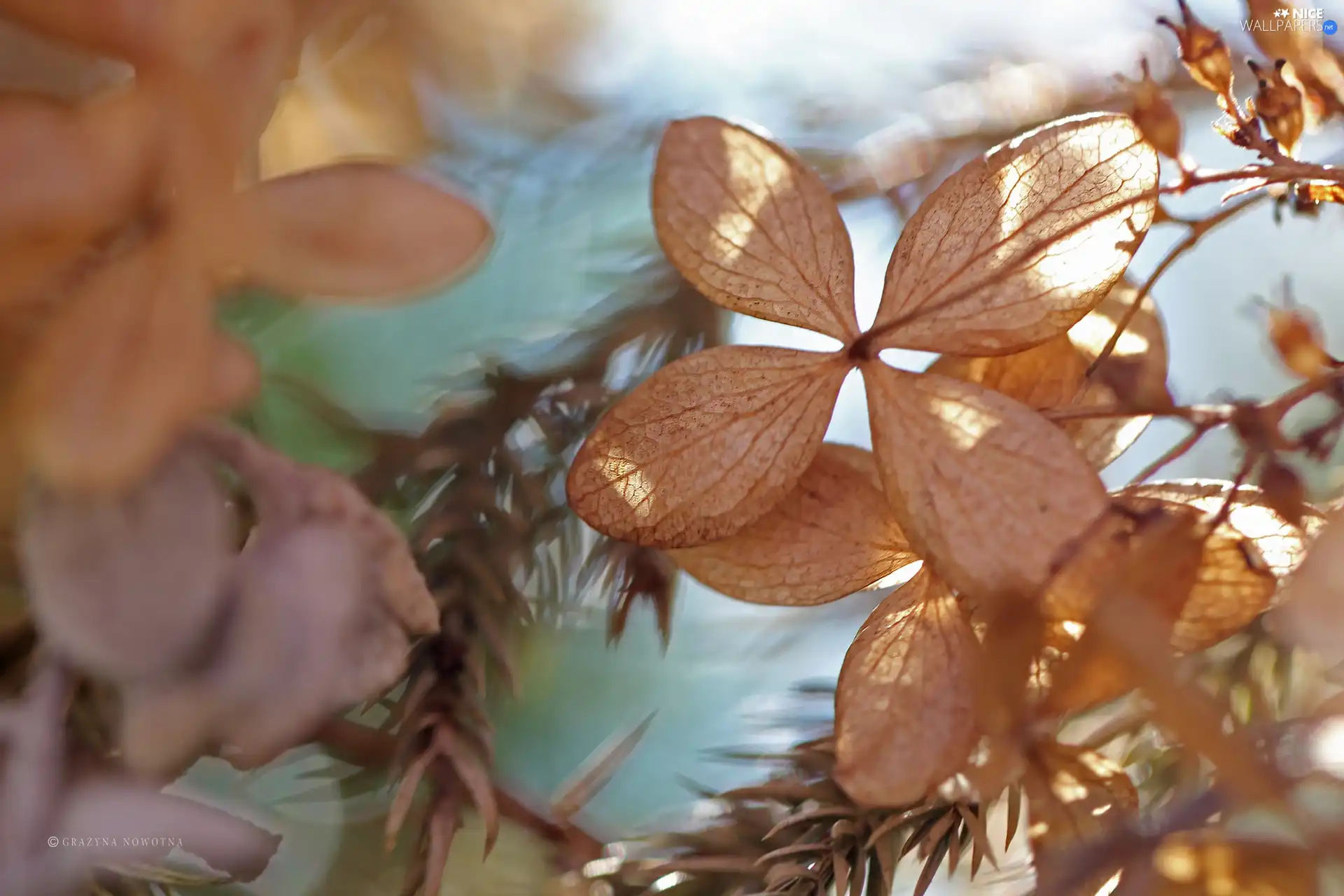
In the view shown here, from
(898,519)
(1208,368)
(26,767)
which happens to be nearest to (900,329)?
(898,519)

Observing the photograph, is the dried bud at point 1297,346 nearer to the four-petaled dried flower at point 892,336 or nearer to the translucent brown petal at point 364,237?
the four-petaled dried flower at point 892,336

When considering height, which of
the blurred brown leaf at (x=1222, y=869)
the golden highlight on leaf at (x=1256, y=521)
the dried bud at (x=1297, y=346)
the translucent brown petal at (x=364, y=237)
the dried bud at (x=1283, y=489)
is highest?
the dried bud at (x=1297, y=346)

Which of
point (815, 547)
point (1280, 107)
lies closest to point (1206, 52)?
point (1280, 107)

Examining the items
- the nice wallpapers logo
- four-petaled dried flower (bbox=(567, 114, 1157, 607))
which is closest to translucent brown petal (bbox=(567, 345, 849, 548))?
A: four-petaled dried flower (bbox=(567, 114, 1157, 607))

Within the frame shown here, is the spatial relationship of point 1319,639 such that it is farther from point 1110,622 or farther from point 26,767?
point 26,767

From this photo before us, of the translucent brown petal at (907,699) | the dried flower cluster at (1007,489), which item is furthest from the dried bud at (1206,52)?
the translucent brown petal at (907,699)

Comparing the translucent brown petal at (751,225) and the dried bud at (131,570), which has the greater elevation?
the translucent brown petal at (751,225)

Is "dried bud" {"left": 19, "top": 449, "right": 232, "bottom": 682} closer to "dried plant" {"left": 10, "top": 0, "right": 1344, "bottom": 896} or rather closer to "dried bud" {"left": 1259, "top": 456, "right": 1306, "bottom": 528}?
"dried plant" {"left": 10, "top": 0, "right": 1344, "bottom": 896}
